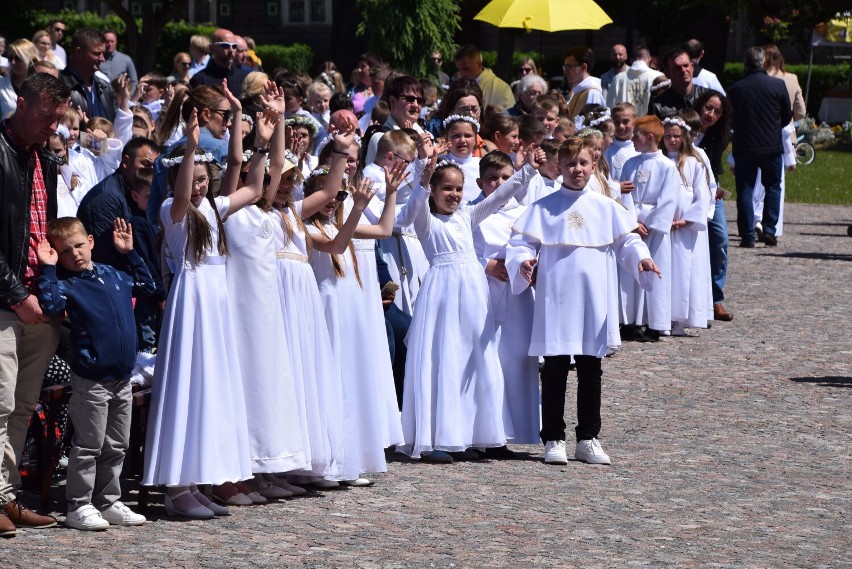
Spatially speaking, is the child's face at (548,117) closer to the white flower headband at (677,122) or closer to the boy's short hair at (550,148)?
the white flower headband at (677,122)

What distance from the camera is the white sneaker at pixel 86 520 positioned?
7078mm

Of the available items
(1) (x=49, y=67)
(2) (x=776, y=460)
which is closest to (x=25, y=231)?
(2) (x=776, y=460)

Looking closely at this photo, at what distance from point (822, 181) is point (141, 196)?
897 inches

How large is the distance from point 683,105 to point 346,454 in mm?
7732

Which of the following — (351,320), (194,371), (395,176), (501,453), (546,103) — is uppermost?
→ (546,103)

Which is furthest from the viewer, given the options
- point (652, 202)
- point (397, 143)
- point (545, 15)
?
point (545, 15)

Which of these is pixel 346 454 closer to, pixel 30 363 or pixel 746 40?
pixel 30 363

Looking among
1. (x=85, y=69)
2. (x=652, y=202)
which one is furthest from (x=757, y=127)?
(x=85, y=69)

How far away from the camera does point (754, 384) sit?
451 inches

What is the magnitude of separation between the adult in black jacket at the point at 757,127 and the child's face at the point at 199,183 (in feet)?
37.9

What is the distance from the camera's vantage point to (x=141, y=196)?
8.63m

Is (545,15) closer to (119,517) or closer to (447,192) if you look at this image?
(447,192)

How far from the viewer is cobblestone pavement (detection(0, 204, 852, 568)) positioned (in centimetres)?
678

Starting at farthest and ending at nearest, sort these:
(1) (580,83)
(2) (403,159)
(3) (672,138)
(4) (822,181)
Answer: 1. (4) (822,181)
2. (1) (580,83)
3. (3) (672,138)
4. (2) (403,159)
